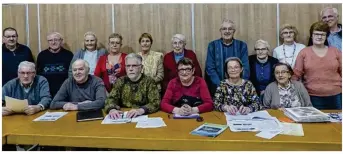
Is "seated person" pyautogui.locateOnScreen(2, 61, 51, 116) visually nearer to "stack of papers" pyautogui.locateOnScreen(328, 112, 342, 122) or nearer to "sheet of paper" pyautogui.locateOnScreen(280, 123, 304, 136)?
"sheet of paper" pyautogui.locateOnScreen(280, 123, 304, 136)

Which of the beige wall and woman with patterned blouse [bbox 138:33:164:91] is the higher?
the beige wall

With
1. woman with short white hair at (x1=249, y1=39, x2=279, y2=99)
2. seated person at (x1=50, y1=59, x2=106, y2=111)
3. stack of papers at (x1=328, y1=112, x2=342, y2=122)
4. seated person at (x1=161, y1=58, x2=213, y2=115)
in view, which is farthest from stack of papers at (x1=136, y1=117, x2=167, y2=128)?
woman with short white hair at (x1=249, y1=39, x2=279, y2=99)

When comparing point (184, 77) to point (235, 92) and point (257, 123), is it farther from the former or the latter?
point (257, 123)

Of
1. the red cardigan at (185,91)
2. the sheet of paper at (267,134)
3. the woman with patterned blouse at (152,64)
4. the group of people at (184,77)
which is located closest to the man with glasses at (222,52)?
the group of people at (184,77)

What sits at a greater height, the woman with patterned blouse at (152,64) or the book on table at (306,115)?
the woman with patterned blouse at (152,64)

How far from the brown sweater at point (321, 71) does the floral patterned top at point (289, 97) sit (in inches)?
15.9

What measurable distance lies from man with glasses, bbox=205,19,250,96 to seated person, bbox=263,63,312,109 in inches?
22.1

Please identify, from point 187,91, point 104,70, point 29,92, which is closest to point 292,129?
point 187,91

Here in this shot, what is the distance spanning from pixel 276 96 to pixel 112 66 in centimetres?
149

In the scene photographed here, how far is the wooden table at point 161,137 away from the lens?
5.48 ft

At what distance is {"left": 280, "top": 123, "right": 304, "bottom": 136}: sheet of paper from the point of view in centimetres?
178

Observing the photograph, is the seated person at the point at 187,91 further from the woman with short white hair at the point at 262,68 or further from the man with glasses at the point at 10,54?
the man with glasses at the point at 10,54

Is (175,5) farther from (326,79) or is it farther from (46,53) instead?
(326,79)

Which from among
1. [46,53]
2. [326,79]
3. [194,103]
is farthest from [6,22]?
[326,79]
